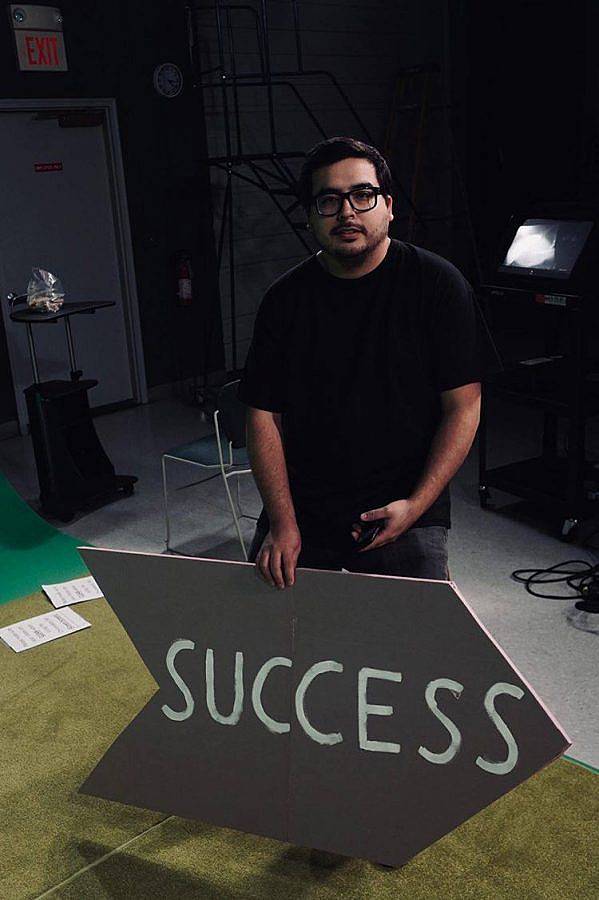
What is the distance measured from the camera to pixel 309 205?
7.01 ft

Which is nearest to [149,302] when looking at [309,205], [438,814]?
[309,205]

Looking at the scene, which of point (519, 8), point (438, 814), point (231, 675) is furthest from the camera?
point (519, 8)

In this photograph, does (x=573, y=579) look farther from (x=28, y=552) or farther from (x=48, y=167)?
(x=48, y=167)

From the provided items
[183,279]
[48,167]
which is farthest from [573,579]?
[48,167]

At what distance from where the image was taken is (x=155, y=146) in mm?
6570

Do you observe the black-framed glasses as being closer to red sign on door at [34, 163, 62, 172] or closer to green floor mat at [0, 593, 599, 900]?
green floor mat at [0, 593, 599, 900]

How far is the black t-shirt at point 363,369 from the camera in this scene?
83.2 inches

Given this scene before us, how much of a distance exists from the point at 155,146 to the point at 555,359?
341 centimetres

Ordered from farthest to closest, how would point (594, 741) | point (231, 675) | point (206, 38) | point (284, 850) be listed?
1. point (206, 38)
2. point (594, 741)
3. point (284, 850)
4. point (231, 675)

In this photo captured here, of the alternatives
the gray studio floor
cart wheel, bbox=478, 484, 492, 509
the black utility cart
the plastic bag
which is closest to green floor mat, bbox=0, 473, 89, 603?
the gray studio floor

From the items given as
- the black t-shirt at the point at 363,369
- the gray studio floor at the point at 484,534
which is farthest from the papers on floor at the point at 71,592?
the black t-shirt at the point at 363,369

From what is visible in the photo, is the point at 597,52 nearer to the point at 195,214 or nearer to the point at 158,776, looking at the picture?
the point at 195,214

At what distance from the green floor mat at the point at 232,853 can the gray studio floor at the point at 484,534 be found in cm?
37

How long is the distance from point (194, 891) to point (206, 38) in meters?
5.81
